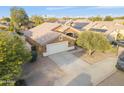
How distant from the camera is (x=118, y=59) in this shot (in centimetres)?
245

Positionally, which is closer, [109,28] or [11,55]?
[11,55]

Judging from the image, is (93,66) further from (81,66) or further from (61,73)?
(61,73)

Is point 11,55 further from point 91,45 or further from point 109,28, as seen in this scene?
point 91,45

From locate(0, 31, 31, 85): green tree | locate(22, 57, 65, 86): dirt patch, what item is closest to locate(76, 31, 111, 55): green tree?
locate(22, 57, 65, 86): dirt patch

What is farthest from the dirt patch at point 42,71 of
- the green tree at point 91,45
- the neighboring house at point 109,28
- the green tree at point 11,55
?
the neighboring house at point 109,28

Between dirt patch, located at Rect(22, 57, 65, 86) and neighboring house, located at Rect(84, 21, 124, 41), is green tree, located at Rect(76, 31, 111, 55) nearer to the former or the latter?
neighboring house, located at Rect(84, 21, 124, 41)

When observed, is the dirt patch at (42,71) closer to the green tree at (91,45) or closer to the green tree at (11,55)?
the green tree at (11,55)

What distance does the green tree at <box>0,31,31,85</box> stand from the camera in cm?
233

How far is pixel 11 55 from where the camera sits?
2.67 m

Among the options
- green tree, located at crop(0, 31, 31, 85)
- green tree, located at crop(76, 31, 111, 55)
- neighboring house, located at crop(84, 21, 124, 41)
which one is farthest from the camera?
green tree, located at crop(76, 31, 111, 55)

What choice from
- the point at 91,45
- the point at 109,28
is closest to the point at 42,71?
the point at 91,45
